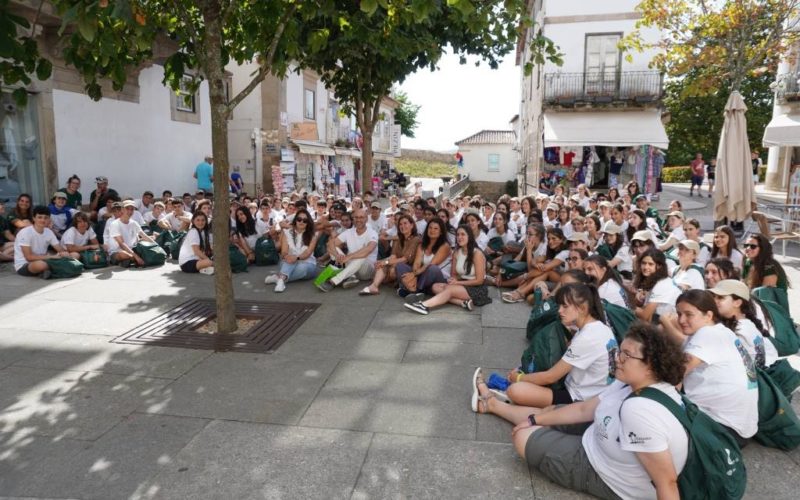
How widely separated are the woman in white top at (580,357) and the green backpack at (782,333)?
149cm

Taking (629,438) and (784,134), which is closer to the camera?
(629,438)

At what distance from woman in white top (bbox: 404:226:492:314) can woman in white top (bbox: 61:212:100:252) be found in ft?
19.3

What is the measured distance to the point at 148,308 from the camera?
714cm

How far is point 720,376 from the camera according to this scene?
3.40 meters

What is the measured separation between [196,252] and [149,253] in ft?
3.84

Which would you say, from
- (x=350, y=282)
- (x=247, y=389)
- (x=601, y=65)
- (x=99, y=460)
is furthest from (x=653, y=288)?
(x=601, y=65)

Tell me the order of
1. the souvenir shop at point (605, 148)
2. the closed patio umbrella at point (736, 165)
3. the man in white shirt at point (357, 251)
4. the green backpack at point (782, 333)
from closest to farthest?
the green backpack at point (782, 333) < the man in white shirt at point (357, 251) < the closed patio umbrella at point (736, 165) < the souvenir shop at point (605, 148)

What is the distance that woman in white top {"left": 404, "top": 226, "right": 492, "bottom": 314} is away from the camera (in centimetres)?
710

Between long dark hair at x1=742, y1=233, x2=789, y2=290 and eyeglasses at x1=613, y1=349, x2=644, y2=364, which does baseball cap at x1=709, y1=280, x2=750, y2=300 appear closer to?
eyeglasses at x1=613, y1=349, x2=644, y2=364

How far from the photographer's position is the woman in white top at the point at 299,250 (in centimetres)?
862

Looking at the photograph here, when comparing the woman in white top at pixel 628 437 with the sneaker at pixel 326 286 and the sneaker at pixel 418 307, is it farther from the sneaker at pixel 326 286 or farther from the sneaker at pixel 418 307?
the sneaker at pixel 326 286

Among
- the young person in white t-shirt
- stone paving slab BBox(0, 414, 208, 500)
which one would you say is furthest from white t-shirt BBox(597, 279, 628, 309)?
the young person in white t-shirt

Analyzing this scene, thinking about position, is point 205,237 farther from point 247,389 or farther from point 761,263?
point 761,263

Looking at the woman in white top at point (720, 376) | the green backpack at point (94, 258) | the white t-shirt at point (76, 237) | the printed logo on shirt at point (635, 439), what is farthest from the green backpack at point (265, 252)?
the printed logo on shirt at point (635, 439)
